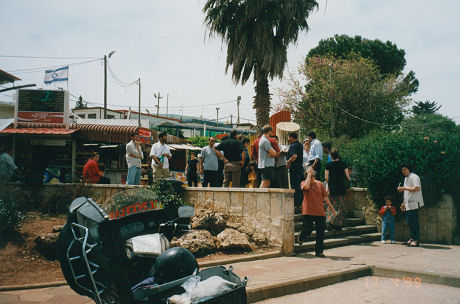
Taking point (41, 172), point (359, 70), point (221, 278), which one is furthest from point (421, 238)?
point (359, 70)

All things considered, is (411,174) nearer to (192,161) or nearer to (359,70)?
(192,161)

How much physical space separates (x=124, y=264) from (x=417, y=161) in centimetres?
881

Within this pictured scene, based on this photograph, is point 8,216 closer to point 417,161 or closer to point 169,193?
point 169,193

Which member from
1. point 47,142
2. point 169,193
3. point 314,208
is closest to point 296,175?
point 314,208

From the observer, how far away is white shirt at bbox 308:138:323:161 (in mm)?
9391

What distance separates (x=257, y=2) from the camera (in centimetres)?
1480

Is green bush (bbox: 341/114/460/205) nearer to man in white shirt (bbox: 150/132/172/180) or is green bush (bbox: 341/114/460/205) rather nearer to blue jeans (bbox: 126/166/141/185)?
man in white shirt (bbox: 150/132/172/180)

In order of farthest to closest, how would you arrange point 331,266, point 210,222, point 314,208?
point 210,222 < point 314,208 < point 331,266

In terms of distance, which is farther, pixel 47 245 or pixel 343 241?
pixel 343 241

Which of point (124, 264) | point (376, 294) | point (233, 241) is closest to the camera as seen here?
point (124, 264)

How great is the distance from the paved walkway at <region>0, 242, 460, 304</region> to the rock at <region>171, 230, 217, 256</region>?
89 cm

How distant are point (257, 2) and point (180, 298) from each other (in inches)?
552

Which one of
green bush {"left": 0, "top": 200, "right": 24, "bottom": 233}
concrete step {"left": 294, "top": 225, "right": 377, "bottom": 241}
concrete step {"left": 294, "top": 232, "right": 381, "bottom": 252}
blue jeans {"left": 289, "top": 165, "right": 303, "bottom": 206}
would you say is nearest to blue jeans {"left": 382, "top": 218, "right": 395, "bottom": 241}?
concrete step {"left": 294, "top": 232, "right": 381, "bottom": 252}

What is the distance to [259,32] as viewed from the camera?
15141mm
